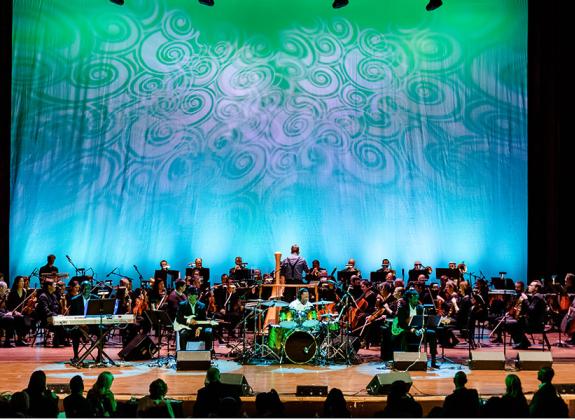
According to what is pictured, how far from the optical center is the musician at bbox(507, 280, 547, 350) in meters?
13.4

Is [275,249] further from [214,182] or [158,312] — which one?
[158,312]

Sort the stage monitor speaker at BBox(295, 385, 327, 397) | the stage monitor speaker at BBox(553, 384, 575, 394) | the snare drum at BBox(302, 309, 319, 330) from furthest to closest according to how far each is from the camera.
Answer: the snare drum at BBox(302, 309, 319, 330) → the stage monitor speaker at BBox(553, 384, 575, 394) → the stage monitor speaker at BBox(295, 385, 327, 397)

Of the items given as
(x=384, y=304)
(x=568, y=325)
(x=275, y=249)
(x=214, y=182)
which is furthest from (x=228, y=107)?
(x=568, y=325)

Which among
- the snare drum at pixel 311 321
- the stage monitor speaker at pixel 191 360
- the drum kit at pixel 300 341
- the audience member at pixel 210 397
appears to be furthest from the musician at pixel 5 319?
the audience member at pixel 210 397

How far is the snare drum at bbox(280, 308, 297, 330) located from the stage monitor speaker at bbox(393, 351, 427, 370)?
1.72 m

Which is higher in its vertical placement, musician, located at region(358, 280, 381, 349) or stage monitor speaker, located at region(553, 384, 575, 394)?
musician, located at region(358, 280, 381, 349)

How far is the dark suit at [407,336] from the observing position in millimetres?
11828

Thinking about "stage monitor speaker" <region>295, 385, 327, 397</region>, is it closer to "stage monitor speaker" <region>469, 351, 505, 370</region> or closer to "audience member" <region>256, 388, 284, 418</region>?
"audience member" <region>256, 388, 284, 418</region>

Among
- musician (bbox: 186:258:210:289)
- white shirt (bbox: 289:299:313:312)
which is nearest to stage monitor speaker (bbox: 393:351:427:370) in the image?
white shirt (bbox: 289:299:313:312)

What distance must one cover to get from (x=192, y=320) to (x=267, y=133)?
7.70 m

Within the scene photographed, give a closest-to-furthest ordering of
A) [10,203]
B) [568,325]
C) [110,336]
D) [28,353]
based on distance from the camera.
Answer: [28,353]
[568,325]
[110,336]
[10,203]

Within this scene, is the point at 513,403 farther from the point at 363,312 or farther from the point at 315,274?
the point at 315,274

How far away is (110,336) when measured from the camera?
15688mm

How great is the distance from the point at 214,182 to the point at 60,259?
421cm
